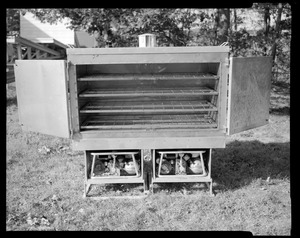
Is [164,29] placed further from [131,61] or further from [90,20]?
[131,61]

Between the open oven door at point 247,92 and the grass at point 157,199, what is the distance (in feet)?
3.00

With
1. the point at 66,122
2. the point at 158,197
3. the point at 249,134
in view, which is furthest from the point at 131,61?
the point at 249,134

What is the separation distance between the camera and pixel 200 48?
3.43 metres

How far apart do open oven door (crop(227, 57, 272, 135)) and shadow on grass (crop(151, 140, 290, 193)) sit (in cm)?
102

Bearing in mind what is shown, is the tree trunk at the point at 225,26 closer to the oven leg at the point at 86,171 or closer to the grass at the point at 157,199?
the grass at the point at 157,199

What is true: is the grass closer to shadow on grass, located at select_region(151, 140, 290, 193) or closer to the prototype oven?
shadow on grass, located at select_region(151, 140, 290, 193)

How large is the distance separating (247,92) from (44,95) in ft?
7.26

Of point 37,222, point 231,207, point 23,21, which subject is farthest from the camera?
point 23,21

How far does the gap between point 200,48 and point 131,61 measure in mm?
749

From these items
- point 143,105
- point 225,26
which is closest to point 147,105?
point 143,105

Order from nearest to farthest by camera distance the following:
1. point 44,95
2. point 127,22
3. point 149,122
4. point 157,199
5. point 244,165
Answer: point 44,95 < point 157,199 < point 149,122 < point 244,165 < point 127,22

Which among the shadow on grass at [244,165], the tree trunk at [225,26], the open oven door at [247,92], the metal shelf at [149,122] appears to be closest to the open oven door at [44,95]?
the metal shelf at [149,122]

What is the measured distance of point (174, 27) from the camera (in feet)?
22.0

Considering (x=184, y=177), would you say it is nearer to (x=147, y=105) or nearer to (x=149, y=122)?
(x=149, y=122)
